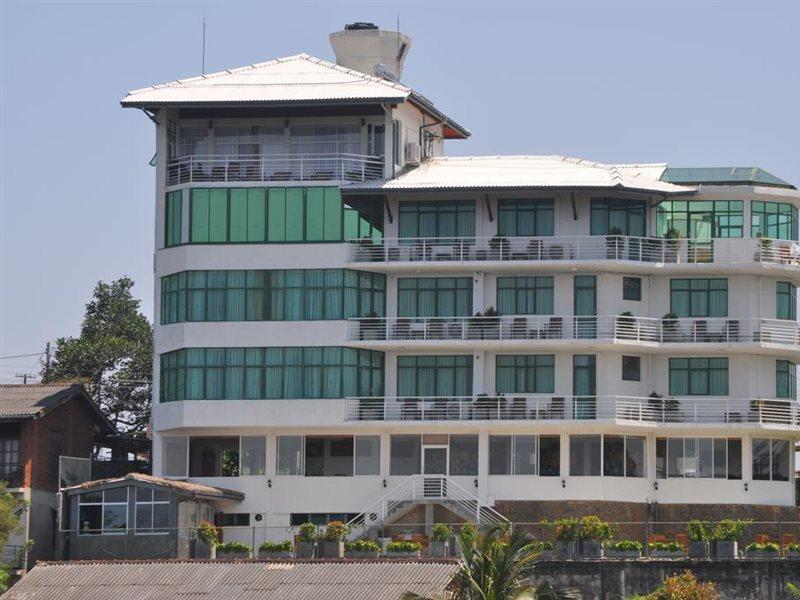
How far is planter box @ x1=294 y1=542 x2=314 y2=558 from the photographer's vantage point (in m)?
87.6

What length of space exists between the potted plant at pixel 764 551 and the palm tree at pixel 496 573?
409 inches

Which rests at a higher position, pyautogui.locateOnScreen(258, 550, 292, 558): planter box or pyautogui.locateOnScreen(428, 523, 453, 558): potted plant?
pyautogui.locateOnScreen(428, 523, 453, 558): potted plant

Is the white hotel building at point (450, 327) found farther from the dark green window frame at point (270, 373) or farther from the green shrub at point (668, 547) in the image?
the green shrub at point (668, 547)

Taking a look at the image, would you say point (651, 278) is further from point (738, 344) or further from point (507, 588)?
point (507, 588)

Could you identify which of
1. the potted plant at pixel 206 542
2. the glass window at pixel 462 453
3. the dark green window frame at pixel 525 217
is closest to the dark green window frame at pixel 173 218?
the dark green window frame at pixel 525 217

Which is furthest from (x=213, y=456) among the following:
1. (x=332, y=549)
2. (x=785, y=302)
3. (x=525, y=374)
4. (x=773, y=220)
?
(x=773, y=220)

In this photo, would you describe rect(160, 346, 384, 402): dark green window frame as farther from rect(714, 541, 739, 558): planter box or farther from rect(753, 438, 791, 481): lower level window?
rect(714, 541, 739, 558): planter box

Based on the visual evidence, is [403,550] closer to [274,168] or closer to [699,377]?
[699,377]

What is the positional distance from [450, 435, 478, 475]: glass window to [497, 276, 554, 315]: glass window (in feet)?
17.5

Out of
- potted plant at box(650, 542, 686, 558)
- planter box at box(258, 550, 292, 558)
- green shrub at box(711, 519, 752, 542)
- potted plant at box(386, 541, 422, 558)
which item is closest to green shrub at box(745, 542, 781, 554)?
green shrub at box(711, 519, 752, 542)

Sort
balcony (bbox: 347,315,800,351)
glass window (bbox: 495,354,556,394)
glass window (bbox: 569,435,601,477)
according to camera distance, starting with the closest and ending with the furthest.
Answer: glass window (bbox: 569,435,601,477) → balcony (bbox: 347,315,800,351) → glass window (bbox: 495,354,556,394)

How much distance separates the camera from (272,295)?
97.3 metres

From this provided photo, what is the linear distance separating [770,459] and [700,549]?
43.0ft

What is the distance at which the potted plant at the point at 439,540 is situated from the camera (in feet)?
284
